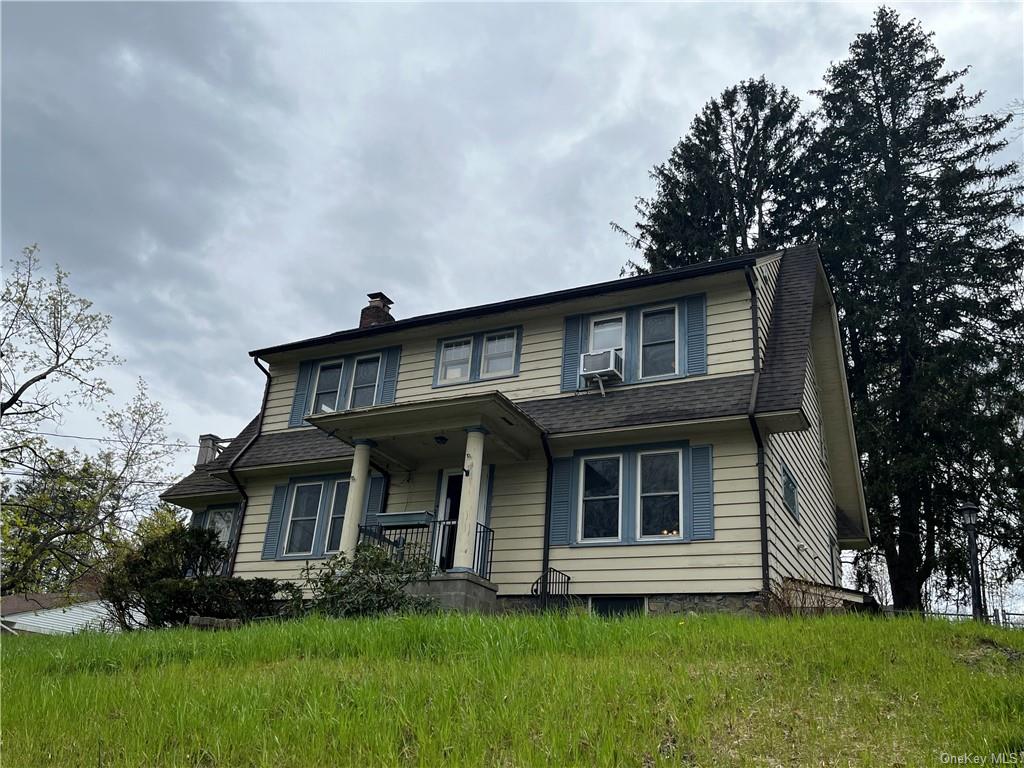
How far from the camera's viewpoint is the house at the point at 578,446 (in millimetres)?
11797

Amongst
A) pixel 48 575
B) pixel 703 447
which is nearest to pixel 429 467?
pixel 703 447

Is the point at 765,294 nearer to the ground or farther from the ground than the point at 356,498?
farther from the ground

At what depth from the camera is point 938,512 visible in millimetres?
21609

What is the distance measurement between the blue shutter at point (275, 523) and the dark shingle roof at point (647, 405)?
216 inches

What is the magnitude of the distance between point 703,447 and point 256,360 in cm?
1001

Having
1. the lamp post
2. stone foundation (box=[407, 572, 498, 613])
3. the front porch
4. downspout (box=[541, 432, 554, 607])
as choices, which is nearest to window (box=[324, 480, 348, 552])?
the front porch

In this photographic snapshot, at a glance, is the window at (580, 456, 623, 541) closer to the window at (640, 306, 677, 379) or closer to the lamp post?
the window at (640, 306, 677, 379)

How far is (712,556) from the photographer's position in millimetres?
11477

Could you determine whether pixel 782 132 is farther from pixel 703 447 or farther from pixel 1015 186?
pixel 703 447

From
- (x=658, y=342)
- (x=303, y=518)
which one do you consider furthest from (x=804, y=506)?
(x=303, y=518)

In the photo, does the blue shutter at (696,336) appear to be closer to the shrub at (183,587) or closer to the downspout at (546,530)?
the downspout at (546,530)

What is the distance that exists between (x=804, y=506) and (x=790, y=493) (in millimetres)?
1491

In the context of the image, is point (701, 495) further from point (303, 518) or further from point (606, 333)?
point (303, 518)

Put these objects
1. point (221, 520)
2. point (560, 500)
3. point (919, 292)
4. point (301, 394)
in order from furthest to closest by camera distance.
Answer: point (919, 292)
point (221, 520)
point (301, 394)
point (560, 500)
